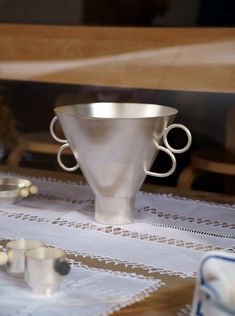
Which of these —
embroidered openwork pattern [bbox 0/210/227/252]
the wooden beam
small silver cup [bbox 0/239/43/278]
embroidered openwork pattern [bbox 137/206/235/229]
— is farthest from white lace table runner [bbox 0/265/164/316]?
the wooden beam

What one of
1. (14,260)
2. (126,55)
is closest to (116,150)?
(14,260)

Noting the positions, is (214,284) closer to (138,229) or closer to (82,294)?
(82,294)

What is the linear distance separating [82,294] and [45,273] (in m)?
0.05

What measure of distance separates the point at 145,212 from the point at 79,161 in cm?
16

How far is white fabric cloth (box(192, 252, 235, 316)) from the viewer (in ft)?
1.90

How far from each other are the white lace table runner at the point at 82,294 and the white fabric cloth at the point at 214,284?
0.31 ft

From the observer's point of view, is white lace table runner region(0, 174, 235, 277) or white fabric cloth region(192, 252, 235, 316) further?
white lace table runner region(0, 174, 235, 277)

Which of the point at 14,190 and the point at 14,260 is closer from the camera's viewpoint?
the point at 14,260

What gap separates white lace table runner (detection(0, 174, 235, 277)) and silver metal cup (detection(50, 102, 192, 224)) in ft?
0.11

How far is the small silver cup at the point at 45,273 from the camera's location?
2.13 feet

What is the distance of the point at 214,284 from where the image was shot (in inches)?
23.3

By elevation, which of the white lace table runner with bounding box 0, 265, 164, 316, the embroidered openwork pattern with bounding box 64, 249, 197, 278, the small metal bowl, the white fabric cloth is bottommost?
the small metal bowl

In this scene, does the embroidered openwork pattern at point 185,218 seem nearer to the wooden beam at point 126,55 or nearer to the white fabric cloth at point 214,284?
the white fabric cloth at point 214,284

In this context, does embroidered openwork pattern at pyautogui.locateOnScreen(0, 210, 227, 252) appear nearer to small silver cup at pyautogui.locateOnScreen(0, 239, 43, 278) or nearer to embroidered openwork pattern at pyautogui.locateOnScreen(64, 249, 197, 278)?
embroidered openwork pattern at pyautogui.locateOnScreen(64, 249, 197, 278)
